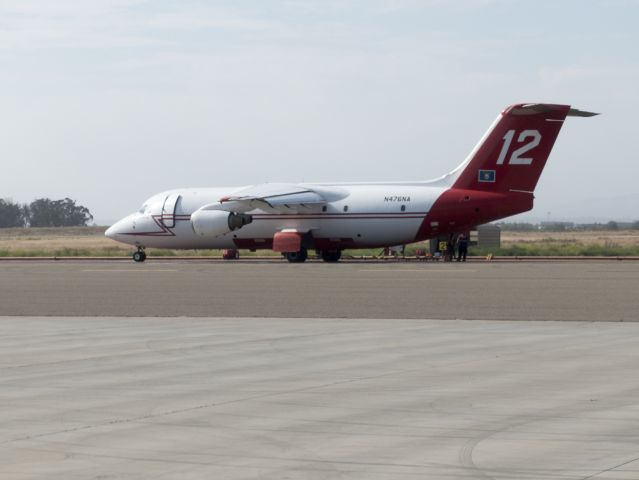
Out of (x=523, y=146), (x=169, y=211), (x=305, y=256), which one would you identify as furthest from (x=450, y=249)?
(x=169, y=211)

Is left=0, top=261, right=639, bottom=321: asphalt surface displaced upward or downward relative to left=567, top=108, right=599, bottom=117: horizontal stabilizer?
downward

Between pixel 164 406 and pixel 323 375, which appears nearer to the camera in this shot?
pixel 164 406

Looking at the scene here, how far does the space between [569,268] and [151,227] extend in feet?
73.6

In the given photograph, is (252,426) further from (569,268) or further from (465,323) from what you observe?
(569,268)

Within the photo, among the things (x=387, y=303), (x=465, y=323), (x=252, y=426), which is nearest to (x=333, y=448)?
(x=252, y=426)

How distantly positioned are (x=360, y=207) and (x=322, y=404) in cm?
3991

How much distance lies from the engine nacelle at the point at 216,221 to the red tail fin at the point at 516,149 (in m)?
11.1

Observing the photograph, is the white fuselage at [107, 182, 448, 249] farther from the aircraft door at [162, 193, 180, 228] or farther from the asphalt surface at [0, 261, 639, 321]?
the asphalt surface at [0, 261, 639, 321]

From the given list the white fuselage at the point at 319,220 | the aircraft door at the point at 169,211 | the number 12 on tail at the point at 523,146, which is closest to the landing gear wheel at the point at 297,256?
the white fuselage at the point at 319,220

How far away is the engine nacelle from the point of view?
51.8 m

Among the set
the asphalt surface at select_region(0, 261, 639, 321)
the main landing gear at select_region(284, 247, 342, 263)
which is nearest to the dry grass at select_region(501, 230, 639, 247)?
the main landing gear at select_region(284, 247, 342, 263)

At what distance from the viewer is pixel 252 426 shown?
9.94 metres

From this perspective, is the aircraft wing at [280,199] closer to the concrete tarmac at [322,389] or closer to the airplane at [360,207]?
the airplane at [360,207]

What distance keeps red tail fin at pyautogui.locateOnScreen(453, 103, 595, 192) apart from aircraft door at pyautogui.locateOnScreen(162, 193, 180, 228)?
14.9 m
